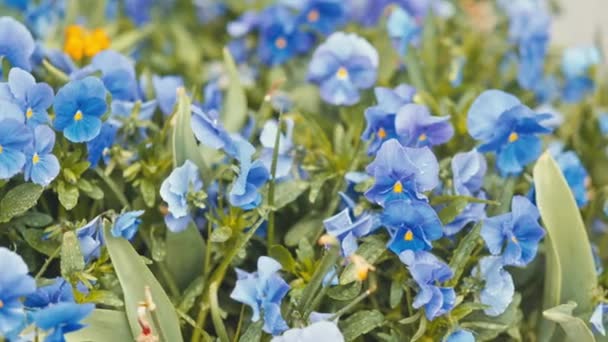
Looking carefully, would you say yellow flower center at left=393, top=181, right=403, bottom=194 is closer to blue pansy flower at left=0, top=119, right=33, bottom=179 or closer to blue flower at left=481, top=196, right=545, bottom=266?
blue flower at left=481, top=196, right=545, bottom=266

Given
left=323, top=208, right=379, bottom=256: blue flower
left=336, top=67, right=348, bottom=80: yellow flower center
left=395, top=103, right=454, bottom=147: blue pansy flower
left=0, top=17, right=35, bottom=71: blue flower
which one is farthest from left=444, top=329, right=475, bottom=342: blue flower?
left=0, top=17, right=35, bottom=71: blue flower

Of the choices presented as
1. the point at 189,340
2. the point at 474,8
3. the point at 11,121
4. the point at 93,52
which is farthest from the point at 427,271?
the point at 474,8

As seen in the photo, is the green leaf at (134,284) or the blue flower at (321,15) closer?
the green leaf at (134,284)

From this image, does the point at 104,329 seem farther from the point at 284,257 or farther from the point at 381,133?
the point at 381,133

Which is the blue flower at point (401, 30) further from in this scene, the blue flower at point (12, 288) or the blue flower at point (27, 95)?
the blue flower at point (12, 288)

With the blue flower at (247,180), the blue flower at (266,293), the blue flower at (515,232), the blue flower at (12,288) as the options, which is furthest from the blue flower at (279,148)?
the blue flower at (12,288)

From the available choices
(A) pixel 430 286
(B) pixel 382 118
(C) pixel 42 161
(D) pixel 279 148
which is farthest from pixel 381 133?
(C) pixel 42 161

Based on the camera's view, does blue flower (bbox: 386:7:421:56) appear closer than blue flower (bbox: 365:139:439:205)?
No
